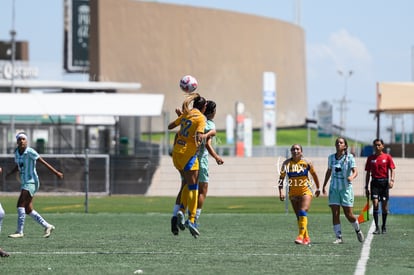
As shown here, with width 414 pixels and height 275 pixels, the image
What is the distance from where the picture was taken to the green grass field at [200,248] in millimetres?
14688

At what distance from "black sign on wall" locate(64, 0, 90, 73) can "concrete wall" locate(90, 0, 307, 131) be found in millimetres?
12380

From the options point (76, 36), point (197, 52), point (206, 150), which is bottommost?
point (206, 150)

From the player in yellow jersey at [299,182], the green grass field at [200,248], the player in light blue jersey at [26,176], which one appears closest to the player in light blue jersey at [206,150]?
the green grass field at [200,248]

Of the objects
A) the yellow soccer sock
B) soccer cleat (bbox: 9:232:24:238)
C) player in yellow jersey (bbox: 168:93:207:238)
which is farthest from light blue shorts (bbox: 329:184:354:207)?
soccer cleat (bbox: 9:232:24:238)

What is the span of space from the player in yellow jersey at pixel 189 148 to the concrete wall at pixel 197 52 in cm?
8498

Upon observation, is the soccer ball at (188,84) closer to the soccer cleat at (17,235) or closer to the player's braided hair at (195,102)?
the player's braided hair at (195,102)

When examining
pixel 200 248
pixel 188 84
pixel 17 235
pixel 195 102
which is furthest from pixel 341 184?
pixel 17 235

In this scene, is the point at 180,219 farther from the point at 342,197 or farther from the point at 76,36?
the point at 76,36

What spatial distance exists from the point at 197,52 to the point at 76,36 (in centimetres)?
3445

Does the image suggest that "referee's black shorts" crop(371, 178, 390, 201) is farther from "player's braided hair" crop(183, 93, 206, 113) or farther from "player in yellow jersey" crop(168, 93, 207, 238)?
"player's braided hair" crop(183, 93, 206, 113)

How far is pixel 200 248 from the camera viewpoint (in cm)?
1775

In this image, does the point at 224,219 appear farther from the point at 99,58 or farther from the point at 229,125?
the point at 99,58

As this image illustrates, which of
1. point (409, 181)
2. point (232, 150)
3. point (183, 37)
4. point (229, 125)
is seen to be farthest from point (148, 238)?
point (183, 37)

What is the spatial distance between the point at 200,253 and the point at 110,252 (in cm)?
129
